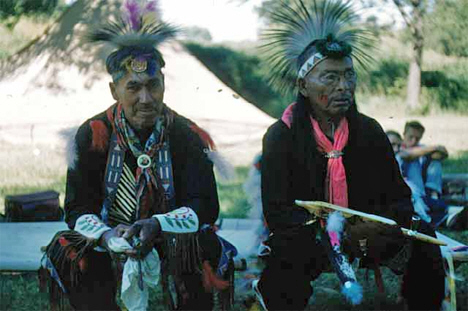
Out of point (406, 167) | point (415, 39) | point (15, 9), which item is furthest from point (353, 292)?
point (415, 39)

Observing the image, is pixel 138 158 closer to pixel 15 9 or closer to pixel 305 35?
pixel 305 35

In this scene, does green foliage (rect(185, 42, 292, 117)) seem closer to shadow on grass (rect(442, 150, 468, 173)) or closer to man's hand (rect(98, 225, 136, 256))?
shadow on grass (rect(442, 150, 468, 173))

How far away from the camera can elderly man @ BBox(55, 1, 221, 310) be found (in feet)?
11.5

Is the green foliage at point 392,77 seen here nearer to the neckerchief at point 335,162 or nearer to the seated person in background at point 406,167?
the seated person in background at point 406,167

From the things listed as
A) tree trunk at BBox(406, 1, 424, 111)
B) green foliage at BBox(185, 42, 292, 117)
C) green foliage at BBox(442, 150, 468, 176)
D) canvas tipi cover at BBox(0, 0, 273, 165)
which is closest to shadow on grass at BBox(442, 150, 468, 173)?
green foliage at BBox(442, 150, 468, 176)

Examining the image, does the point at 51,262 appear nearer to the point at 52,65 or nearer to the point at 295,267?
the point at 295,267

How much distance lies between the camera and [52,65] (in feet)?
27.1

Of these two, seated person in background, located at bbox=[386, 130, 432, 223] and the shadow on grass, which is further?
the shadow on grass

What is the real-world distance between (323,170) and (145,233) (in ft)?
3.25

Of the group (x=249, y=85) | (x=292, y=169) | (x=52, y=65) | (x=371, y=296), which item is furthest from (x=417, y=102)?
(x=292, y=169)

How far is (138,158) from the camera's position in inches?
140

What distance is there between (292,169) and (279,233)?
0.36 metres

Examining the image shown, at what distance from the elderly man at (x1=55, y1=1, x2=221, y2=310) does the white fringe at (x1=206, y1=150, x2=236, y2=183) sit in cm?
4

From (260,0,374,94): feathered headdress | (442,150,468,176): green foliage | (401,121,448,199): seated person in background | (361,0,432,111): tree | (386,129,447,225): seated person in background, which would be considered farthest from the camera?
(361,0,432,111): tree
